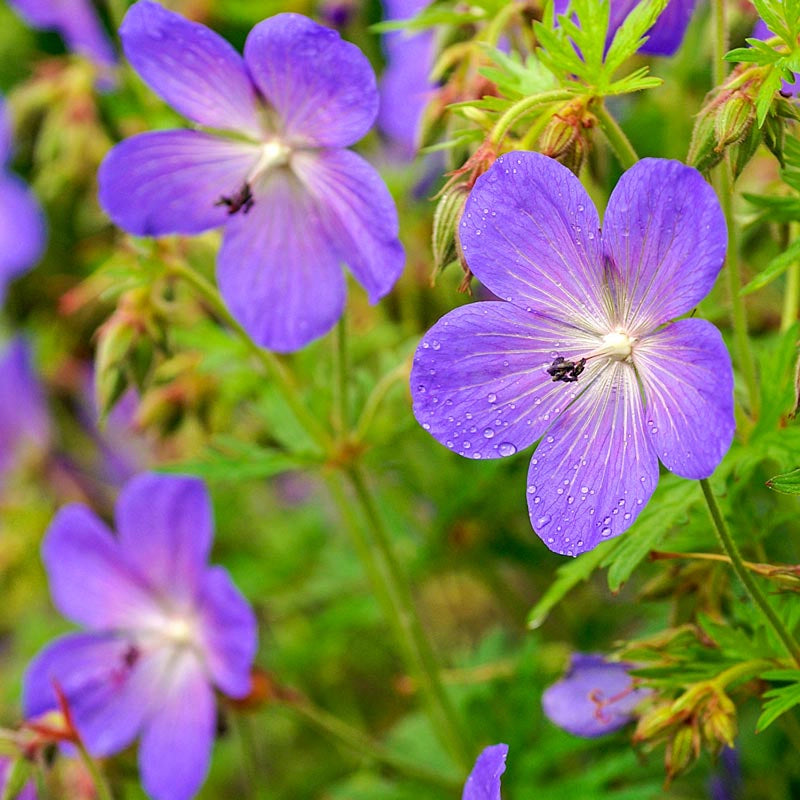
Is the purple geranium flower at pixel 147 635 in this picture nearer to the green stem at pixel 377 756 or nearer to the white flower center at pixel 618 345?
the green stem at pixel 377 756

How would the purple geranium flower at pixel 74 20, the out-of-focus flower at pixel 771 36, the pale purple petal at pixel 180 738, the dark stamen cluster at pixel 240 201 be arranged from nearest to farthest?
the out-of-focus flower at pixel 771 36 → the dark stamen cluster at pixel 240 201 → the pale purple petal at pixel 180 738 → the purple geranium flower at pixel 74 20

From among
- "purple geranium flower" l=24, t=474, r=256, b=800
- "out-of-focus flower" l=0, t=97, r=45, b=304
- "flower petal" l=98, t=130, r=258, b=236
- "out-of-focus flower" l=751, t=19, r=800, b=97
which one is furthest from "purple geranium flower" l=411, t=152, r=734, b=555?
"out-of-focus flower" l=0, t=97, r=45, b=304

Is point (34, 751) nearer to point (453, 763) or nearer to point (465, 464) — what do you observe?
point (453, 763)

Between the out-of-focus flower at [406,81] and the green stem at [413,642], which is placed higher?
the out-of-focus flower at [406,81]

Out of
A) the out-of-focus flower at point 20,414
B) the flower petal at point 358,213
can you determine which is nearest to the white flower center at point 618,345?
the flower petal at point 358,213

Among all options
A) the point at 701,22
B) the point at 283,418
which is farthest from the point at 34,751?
the point at 701,22

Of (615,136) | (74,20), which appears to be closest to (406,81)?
(74,20)

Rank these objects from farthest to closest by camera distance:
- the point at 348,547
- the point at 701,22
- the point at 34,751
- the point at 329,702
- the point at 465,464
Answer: the point at 329,702 → the point at 348,547 → the point at 701,22 → the point at 465,464 → the point at 34,751
